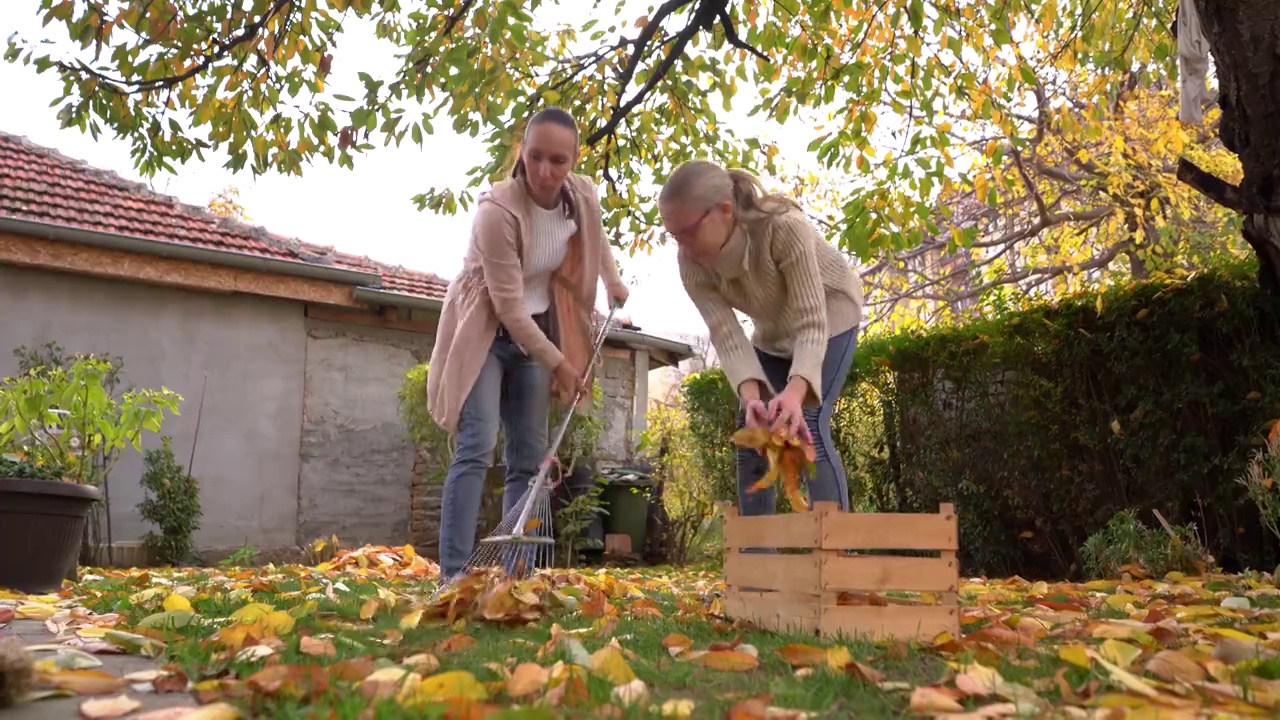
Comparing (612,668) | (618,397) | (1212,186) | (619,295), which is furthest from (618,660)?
(618,397)

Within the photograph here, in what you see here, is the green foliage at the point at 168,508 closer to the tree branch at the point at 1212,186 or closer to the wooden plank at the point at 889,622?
the wooden plank at the point at 889,622

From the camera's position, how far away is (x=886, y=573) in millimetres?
2691

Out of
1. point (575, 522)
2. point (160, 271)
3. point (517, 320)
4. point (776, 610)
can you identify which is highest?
point (160, 271)

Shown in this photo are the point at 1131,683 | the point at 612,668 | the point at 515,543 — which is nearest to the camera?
the point at 1131,683

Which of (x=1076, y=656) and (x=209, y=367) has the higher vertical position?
(x=209, y=367)

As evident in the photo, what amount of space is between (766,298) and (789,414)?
2.00 ft

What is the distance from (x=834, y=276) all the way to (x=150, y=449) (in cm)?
731

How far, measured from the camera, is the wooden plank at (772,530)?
2641mm

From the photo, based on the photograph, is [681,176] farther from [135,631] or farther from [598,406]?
[598,406]

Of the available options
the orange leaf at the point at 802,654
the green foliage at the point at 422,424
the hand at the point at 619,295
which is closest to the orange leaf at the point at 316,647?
the orange leaf at the point at 802,654

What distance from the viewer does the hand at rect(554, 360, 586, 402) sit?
387 centimetres

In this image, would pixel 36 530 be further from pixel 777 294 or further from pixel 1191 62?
pixel 1191 62

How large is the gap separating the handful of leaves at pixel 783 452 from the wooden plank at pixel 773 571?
181 millimetres

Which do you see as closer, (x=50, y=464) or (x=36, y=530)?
(x=36, y=530)
